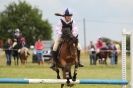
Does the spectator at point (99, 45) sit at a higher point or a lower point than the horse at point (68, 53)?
lower

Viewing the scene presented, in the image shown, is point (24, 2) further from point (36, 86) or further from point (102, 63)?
point (36, 86)

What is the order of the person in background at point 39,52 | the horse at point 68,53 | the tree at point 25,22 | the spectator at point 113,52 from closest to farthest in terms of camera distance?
1. the horse at point 68,53
2. the spectator at point 113,52
3. the person in background at point 39,52
4. the tree at point 25,22

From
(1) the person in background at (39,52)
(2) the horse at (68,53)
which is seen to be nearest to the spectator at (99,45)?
(1) the person in background at (39,52)

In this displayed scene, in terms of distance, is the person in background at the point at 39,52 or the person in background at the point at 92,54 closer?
the person in background at the point at 92,54

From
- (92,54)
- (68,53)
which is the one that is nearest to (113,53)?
(92,54)

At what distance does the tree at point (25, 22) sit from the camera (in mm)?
90625

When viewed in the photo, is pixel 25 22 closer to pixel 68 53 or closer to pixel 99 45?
pixel 99 45

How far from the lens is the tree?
90.6m

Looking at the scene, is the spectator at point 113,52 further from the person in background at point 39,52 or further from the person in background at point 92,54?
the person in background at point 39,52

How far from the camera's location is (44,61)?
39.9 meters

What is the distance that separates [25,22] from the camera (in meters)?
93.9

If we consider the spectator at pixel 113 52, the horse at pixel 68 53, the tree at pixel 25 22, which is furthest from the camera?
the tree at pixel 25 22

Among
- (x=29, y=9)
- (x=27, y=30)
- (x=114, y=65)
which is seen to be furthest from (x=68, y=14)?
(x=29, y=9)

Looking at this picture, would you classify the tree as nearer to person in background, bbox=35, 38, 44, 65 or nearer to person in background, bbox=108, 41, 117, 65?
person in background, bbox=35, 38, 44, 65
